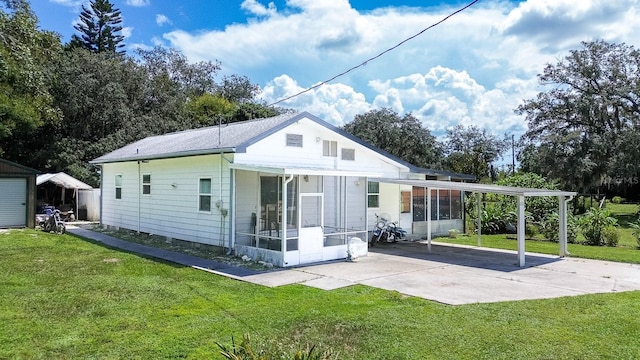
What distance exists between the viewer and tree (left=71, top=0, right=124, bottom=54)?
3994 cm

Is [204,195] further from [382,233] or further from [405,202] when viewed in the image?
[405,202]

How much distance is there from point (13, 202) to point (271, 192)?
457 inches

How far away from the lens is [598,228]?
15594mm

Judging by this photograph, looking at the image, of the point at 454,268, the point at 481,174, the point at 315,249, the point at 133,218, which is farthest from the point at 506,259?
the point at 481,174

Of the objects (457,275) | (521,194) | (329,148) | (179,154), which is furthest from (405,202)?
(179,154)

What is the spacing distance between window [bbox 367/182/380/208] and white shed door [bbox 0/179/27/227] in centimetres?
1305

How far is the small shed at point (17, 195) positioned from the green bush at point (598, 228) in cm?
2021

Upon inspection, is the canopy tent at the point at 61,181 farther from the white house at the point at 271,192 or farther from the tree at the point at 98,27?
the tree at the point at 98,27

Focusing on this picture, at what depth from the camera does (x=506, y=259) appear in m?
12.1

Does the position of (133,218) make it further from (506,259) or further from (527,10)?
(527,10)

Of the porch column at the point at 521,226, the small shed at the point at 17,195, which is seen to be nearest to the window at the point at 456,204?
the porch column at the point at 521,226

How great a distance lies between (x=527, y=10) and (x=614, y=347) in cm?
569

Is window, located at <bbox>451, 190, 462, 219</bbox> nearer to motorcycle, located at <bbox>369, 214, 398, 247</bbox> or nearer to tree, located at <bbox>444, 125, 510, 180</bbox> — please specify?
motorcycle, located at <bbox>369, 214, 398, 247</bbox>

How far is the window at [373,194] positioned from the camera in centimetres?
1587
